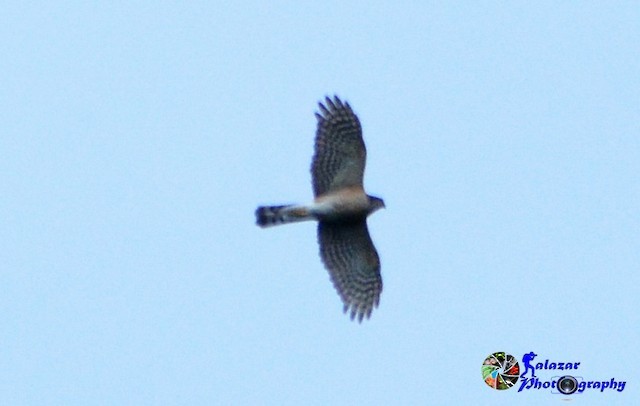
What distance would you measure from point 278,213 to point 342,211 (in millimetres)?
871

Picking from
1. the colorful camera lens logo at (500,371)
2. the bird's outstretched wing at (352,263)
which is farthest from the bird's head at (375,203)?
the colorful camera lens logo at (500,371)

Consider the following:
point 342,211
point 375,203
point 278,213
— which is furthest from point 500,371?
point 278,213

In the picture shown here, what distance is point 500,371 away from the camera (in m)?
19.8

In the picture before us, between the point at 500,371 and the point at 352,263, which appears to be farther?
the point at 500,371

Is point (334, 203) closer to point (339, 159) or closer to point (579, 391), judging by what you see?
point (339, 159)

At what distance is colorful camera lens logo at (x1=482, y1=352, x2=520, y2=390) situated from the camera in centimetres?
1952

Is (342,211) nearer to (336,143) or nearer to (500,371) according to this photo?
(336,143)

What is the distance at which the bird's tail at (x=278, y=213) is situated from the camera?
58.2 feet

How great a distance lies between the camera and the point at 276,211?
17.8m

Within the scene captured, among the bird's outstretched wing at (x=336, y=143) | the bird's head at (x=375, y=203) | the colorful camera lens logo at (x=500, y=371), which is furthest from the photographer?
the colorful camera lens logo at (x=500, y=371)

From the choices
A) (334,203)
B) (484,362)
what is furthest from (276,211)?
(484,362)

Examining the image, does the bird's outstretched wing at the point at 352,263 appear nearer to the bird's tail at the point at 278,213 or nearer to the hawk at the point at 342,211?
the hawk at the point at 342,211

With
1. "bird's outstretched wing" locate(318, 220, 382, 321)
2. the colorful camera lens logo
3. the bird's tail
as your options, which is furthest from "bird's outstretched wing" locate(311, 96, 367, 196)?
the colorful camera lens logo

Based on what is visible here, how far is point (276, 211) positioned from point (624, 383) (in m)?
5.50
